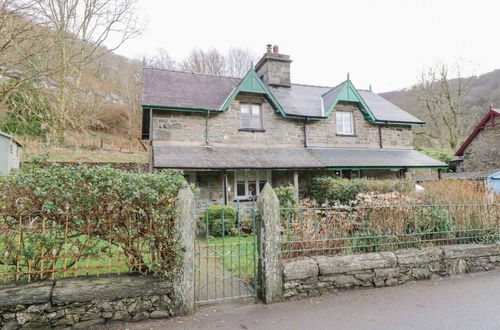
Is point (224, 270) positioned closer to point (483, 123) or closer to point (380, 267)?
point (380, 267)

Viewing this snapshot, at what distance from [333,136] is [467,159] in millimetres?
14966

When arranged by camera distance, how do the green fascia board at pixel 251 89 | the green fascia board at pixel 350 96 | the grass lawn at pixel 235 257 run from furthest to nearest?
1. the green fascia board at pixel 350 96
2. the green fascia board at pixel 251 89
3. the grass lawn at pixel 235 257

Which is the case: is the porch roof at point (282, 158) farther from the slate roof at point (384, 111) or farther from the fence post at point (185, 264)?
the fence post at point (185, 264)

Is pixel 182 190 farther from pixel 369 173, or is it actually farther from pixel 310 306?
pixel 369 173

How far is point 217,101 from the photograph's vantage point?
1342 centimetres

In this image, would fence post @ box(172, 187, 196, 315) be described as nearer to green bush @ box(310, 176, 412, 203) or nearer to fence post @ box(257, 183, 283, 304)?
fence post @ box(257, 183, 283, 304)

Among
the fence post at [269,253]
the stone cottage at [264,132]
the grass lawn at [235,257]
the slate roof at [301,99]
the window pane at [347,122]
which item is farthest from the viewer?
the window pane at [347,122]

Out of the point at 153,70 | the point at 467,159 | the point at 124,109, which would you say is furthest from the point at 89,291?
the point at 124,109

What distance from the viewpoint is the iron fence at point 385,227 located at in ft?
15.9

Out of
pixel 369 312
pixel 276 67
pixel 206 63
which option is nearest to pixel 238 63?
pixel 206 63

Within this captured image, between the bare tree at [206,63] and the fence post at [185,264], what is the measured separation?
3395 centimetres

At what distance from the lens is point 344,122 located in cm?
1540

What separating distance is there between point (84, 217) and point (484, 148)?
26779 millimetres

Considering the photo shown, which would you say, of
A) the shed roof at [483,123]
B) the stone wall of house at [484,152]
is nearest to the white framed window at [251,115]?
the shed roof at [483,123]
